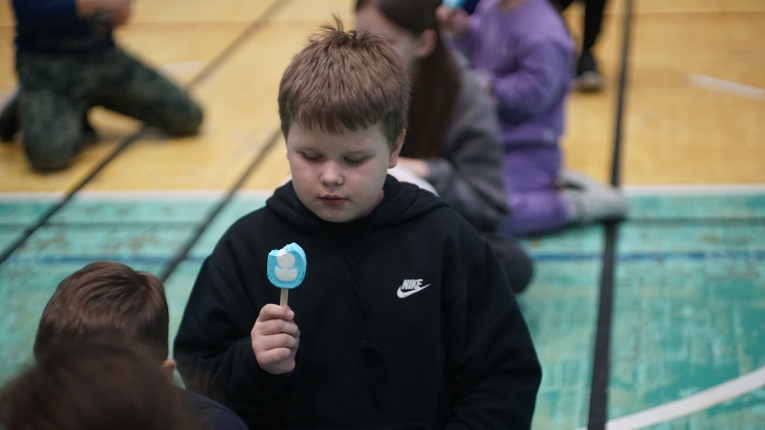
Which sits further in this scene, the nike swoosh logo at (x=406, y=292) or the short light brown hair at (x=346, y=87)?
the nike swoosh logo at (x=406, y=292)

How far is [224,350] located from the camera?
149 centimetres

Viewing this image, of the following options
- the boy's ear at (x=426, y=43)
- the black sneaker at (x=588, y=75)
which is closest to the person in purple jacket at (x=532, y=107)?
the boy's ear at (x=426, y=43)

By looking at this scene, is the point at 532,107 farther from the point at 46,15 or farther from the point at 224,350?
the point at 46,15

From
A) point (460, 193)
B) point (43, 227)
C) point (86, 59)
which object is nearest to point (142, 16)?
point (86, 59)

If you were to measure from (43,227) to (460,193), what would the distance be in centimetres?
157

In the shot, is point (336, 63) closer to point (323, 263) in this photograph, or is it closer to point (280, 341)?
point (323, 263)

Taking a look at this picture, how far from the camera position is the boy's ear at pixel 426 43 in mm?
2219

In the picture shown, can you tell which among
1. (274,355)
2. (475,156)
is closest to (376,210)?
(274,355)

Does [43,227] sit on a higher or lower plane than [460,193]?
lower

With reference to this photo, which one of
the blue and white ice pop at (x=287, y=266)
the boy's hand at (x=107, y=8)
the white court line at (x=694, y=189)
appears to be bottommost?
the white court line at (x=694, y=189)

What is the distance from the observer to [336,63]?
1.38 m

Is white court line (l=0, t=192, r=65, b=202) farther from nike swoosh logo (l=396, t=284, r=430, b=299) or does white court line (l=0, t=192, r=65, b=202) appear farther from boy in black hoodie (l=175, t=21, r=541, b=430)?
nike swoosh logo (l=396, t=284, r=430, b=299)

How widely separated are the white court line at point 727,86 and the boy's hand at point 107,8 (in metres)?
2.62

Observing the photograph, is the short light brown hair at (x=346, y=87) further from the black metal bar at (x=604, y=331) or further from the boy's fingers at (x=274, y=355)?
the black metal bar at (x=604, y=331)
